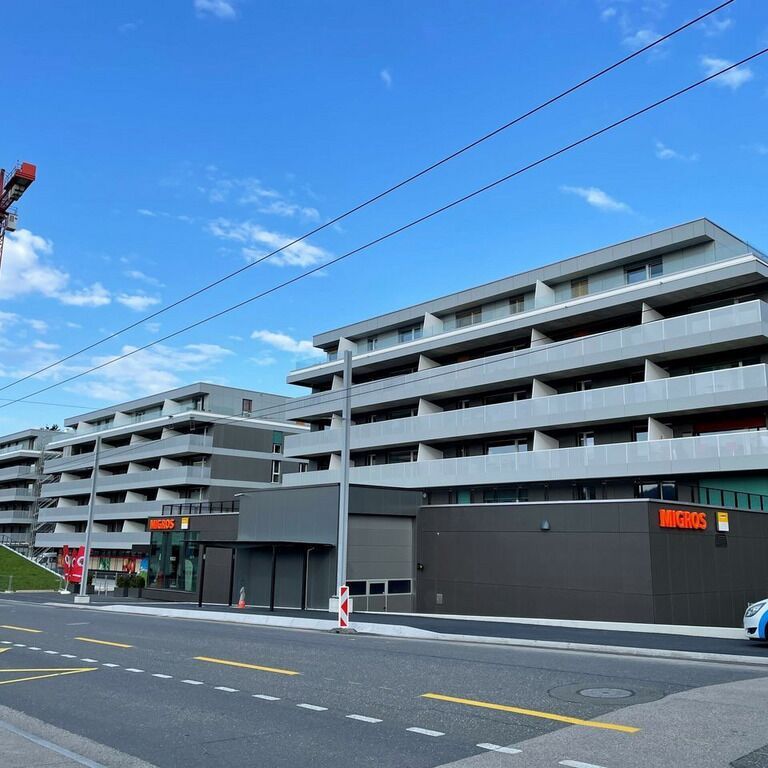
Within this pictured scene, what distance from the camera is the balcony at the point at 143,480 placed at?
211 feet

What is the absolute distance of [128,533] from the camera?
6788 cm

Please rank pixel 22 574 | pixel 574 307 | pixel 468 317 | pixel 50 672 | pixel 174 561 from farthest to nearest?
1. pixel 22 574
2. pixel 174 561
3. pixel 468 317
4. pixel 574 307
5. pixel 50 672

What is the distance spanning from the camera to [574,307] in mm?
36750

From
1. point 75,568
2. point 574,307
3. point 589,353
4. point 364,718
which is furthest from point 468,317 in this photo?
point 364,718

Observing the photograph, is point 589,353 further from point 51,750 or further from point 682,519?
point 51,750

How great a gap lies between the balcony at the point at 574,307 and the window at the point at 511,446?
5622 mm

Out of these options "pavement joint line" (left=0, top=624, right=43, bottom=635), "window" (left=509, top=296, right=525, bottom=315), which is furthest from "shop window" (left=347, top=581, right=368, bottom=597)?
"window" (left=509, top=296, right=525, bottom=315)

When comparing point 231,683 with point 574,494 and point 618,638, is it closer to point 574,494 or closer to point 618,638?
point 618,638

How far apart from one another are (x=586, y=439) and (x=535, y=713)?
28.0m

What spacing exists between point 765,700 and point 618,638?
30.9 feet

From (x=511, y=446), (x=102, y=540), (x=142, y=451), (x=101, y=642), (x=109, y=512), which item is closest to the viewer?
(x=101, y=642)

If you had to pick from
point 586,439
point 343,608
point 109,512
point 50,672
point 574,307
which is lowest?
point 50,672

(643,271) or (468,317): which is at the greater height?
(468,317)

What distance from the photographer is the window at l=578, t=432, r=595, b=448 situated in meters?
36.0
